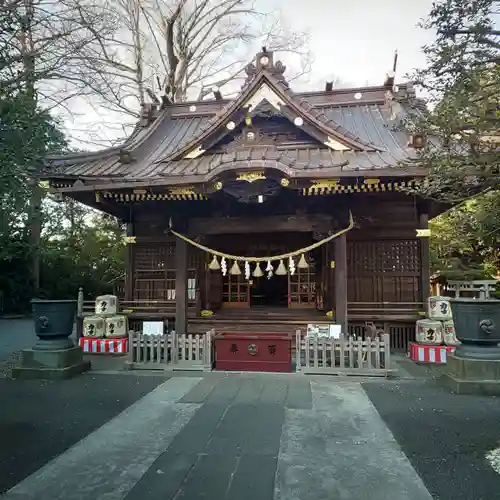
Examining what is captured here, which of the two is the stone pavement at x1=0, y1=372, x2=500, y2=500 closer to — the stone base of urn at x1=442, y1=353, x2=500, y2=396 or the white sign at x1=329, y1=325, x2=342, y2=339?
the stone base of urn at x1=442, y1=353, x2=500, y2=396

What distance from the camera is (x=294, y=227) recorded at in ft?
32.8

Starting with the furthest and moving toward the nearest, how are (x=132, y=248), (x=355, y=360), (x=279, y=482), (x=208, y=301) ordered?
(x=208, y=301), (x=132, y=248), (x=355, y=360), (x=279, y=482)

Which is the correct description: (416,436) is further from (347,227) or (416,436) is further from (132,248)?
(132,248)

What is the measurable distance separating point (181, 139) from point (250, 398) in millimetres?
9363

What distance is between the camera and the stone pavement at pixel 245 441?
144 inches

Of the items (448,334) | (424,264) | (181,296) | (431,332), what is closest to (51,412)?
(181,296)

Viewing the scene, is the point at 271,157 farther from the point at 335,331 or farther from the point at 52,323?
the point at 52,323

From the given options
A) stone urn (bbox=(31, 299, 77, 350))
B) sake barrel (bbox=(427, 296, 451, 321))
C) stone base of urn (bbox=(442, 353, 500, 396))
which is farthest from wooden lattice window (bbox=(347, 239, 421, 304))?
stone urn (bbox=(31, 299, 77, 350))

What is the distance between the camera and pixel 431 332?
30.9 feet

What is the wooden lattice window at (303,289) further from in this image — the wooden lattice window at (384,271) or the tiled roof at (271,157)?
the tiled roof at (271,157)

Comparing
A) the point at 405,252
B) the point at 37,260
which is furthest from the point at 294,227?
the point at 37,260

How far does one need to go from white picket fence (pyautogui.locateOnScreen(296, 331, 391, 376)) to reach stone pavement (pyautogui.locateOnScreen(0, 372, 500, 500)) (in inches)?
25.6

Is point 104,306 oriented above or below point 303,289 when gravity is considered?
below

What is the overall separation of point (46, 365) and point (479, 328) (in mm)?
7552
